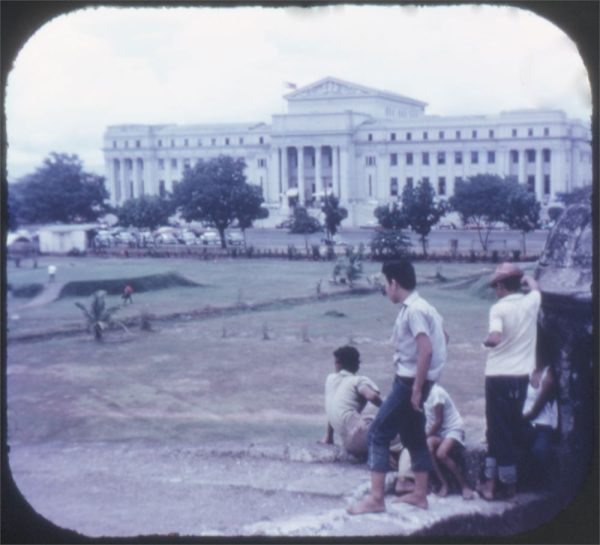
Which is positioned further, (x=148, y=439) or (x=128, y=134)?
(x=128, y=134)

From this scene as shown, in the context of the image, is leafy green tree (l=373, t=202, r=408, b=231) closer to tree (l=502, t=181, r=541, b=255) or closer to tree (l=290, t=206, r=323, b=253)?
tree (l=290, t=206, r=323, b=253)

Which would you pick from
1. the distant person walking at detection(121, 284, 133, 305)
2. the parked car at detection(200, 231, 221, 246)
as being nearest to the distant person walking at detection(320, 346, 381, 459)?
the parked car at detection(200, 231, 221, 246)

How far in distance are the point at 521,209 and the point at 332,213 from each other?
30.4 inches

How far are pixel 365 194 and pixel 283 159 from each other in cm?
37

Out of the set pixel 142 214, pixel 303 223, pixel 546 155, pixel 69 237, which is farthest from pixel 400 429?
pixel 69 237

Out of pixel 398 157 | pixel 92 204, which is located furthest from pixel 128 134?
pixel 398 157

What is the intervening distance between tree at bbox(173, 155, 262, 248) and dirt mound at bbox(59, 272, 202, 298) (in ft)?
0.86

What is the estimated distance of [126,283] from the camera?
387cm

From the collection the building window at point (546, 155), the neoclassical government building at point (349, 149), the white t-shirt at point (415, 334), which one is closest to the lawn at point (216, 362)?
the white t-shirt at point (415, 334)

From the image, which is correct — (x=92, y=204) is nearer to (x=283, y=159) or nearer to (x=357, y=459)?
(x=283, y=159)

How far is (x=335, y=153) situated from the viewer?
3.81 metres

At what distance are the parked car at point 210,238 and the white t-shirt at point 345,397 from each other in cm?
83

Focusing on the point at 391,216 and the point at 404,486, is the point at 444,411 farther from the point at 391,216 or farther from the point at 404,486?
the point at 391,216

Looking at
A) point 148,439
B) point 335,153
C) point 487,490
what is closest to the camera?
point 487,490
